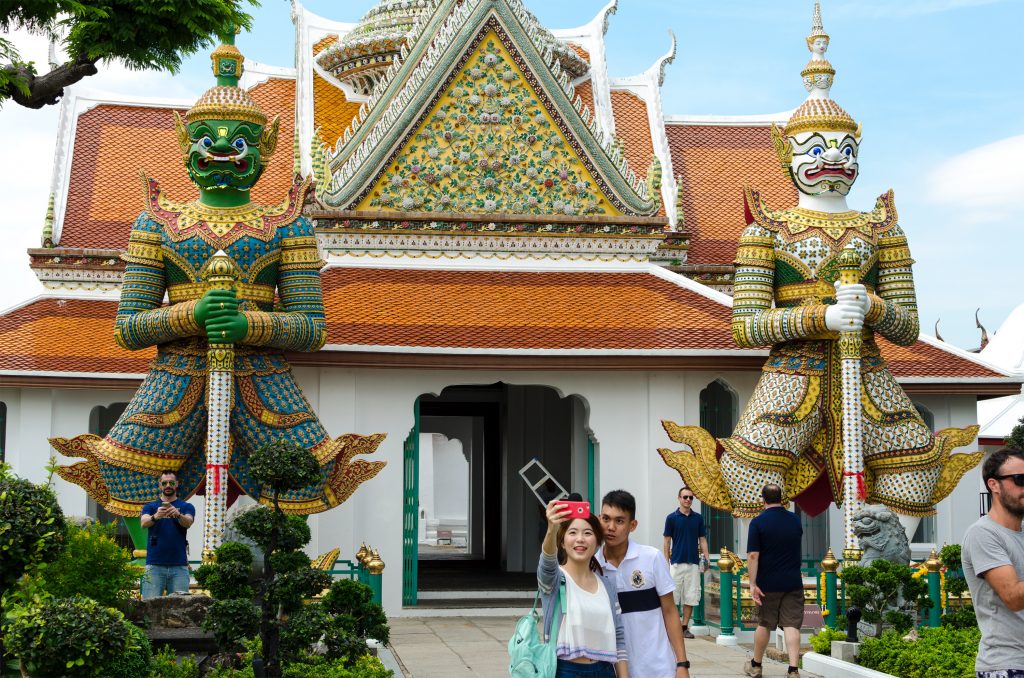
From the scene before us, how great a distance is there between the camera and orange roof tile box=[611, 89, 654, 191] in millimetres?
18750

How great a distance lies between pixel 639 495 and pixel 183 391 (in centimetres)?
478

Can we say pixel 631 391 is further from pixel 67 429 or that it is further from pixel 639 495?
pixel 67 429

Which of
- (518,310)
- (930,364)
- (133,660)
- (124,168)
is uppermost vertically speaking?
(124,168)

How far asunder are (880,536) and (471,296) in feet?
17.2

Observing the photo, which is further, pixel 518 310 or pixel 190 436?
pixel 518 310

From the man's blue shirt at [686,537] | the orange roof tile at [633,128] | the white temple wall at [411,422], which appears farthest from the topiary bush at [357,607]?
the orange roof tile at [633,128]

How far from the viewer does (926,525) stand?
15695 mm

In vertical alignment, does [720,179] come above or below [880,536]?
above

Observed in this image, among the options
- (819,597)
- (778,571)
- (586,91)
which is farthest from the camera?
(586,91)

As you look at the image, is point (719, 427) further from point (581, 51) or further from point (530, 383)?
point (581, 51)

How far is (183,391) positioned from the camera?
A: 11727 mm

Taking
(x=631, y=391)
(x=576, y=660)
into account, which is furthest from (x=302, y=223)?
(x=576, y=660)

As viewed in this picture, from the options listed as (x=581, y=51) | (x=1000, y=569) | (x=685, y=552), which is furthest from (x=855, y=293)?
(x=581, y=51)

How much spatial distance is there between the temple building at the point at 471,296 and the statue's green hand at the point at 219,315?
2.03m
